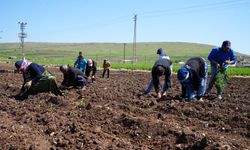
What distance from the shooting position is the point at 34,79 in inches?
414

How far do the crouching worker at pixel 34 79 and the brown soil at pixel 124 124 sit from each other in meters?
0.73

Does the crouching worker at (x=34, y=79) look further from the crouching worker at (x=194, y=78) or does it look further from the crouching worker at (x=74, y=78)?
the crouching worker at (x=194, y=78)

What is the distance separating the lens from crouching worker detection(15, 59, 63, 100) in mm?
10453

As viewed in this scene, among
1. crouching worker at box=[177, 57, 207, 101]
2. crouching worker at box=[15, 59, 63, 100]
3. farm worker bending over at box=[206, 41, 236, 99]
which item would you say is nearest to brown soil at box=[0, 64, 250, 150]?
crouching worker at box=[177, 57, 207, 101]

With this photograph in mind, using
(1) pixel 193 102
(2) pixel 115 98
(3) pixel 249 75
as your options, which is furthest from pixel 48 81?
(3) pixel 249 75

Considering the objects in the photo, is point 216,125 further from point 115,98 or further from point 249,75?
point 249,75

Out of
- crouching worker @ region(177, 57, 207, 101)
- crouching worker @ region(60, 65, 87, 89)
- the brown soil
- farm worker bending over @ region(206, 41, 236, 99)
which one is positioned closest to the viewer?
the brown soil

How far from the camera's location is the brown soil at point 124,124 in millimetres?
5777

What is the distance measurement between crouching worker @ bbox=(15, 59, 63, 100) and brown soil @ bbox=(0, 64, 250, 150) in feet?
2.39

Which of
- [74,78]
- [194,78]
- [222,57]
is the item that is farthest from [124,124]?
[74,78]

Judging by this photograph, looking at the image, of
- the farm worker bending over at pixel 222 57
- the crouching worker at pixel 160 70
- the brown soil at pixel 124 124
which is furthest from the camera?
the crouching worker at pixel 160 70

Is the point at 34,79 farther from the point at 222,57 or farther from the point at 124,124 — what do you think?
the point at 222,57

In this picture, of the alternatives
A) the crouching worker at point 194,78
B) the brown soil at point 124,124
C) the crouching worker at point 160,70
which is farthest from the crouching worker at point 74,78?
the crouching worker at point 194,78

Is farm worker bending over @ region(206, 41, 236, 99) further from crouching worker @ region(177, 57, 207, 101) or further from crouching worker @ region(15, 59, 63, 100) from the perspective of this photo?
crouching worker @ region(15, 59, 63, 100)
